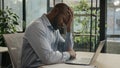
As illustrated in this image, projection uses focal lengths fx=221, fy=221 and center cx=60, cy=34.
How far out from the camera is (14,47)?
177 cm

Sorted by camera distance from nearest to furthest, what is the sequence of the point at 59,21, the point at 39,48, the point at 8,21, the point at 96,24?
the point at 39,48, the point at 59,21, the point at 96,24, the point at 8,21

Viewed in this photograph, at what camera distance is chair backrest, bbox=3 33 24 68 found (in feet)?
5.61

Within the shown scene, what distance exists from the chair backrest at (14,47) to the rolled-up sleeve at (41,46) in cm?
23

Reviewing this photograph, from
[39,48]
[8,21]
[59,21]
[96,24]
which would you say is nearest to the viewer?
[39,48]

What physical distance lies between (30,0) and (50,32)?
169 inches

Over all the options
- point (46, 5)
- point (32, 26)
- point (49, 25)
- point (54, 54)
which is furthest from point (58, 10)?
point (46, 5)

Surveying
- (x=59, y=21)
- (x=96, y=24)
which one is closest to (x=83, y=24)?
(x=96, y=24)

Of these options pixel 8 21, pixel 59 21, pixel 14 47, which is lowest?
pixel 14 47

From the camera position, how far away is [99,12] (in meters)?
5.03

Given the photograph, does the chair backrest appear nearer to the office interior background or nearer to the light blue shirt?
the light blue shirt

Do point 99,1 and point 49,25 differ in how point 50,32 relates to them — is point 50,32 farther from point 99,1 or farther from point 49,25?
point 99,1

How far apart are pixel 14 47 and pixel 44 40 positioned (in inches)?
13.6

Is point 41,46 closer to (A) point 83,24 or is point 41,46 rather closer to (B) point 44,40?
(B) point 44,40

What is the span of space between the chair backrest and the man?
8 cm
